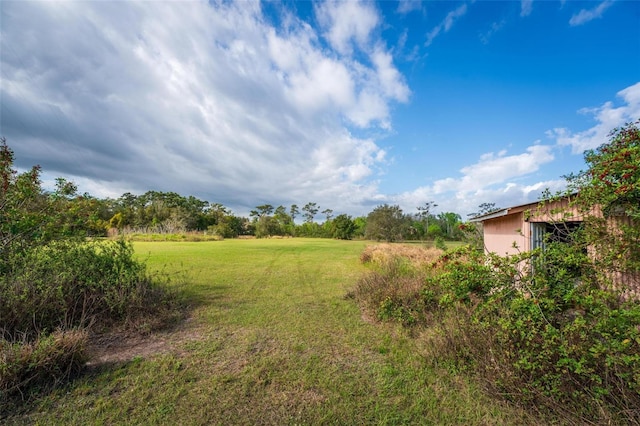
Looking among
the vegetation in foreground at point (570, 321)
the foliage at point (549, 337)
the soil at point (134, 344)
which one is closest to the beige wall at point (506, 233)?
the vegetation in foreground at point (570, 321)

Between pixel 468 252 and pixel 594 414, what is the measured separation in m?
1.85

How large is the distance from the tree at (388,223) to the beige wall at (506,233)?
28051 millimetres

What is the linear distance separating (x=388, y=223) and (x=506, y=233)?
29703 millimetres

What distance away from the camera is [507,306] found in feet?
10.1

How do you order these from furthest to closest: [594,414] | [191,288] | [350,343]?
[191,288]
[350,343]
[594,414]

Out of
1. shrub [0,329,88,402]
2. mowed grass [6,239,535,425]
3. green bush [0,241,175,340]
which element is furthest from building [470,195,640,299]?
green bush [0,241,175,340]

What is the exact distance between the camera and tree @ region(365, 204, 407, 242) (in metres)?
36.8

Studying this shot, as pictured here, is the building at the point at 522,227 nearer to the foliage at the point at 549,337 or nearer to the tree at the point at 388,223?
the foliage at the point at 549,337

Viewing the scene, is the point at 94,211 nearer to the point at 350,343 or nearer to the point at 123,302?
the point at 123,302

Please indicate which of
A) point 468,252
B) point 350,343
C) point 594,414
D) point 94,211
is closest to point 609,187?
point 468,252

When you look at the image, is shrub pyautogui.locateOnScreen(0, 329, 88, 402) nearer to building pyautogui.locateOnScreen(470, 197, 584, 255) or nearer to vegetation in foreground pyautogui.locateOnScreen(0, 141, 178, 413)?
vegetation in foreground pyautogui.locateOnScreen(0, 141, 178, 413)

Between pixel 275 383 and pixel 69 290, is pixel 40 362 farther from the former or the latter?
pixel 275 383

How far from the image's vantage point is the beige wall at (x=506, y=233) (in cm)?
648

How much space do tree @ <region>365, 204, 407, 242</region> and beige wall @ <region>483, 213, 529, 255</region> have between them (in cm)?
2805
